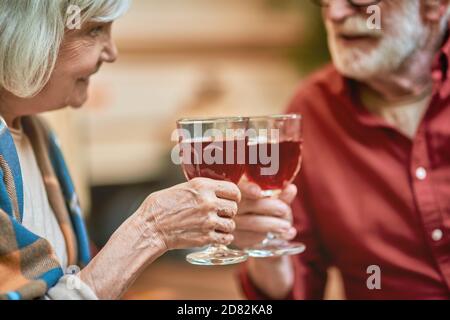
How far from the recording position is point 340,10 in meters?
1.58

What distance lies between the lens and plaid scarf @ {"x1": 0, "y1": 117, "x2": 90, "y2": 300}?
3.17 feet

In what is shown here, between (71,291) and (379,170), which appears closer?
(71,291)

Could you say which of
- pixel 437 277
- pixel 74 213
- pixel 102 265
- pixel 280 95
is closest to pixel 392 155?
pixel 437 277

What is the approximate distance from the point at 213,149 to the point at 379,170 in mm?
686

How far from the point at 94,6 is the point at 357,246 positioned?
0.95 m

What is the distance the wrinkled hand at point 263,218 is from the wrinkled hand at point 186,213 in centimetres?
33

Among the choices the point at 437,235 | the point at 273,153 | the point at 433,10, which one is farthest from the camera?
the point at 433,10

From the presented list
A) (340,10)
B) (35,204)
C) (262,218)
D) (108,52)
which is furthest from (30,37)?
(340,10)

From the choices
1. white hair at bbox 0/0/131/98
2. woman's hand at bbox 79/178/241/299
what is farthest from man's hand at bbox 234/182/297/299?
white hair at bbox 0/0/131/98

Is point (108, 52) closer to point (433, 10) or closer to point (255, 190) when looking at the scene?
point (255, 190)

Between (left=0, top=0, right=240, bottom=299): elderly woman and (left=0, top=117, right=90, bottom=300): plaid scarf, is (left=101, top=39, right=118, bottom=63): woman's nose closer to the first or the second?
(left=0, top=0, right=240, bottom=299): elderly woman

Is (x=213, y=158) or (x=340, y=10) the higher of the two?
(x=340, y=10)

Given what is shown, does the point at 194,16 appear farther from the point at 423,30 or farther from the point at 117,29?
the point at 423,30

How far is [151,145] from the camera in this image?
4.65 m
